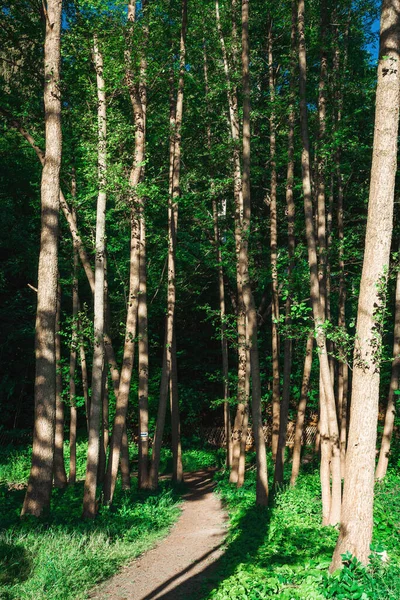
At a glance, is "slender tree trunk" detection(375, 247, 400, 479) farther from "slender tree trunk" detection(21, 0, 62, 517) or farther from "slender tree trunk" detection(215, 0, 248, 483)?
"slender tree trunk" detection(21, 0, 62, 517)

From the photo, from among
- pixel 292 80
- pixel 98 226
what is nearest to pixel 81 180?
pixel 98 226

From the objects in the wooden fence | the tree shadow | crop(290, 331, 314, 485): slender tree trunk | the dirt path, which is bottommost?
the wooden fence

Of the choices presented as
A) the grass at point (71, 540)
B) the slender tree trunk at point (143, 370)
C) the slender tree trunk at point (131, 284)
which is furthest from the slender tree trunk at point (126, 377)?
the slender tree trunk at point (143, 370)

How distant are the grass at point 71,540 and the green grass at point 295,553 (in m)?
1.71

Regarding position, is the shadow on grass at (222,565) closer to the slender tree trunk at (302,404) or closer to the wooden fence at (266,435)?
the slender tree trunk at (302,404)

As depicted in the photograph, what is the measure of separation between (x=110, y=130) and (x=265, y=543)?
33.7ft

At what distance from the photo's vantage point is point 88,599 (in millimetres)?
7156

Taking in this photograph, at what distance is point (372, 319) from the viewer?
680 cm

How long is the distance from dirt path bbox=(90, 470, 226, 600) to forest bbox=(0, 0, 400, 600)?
0.21ft

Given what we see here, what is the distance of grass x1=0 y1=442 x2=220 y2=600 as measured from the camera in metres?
7.20

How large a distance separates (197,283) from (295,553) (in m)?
15.2

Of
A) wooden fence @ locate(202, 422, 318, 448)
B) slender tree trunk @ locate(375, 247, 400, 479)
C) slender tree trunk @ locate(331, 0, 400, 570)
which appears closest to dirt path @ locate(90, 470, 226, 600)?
slender tree trunk @ locate(331, 0, 400, 570)

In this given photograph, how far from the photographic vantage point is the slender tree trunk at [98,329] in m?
11.4

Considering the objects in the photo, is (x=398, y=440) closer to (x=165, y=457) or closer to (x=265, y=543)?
(x=165, y=457)
